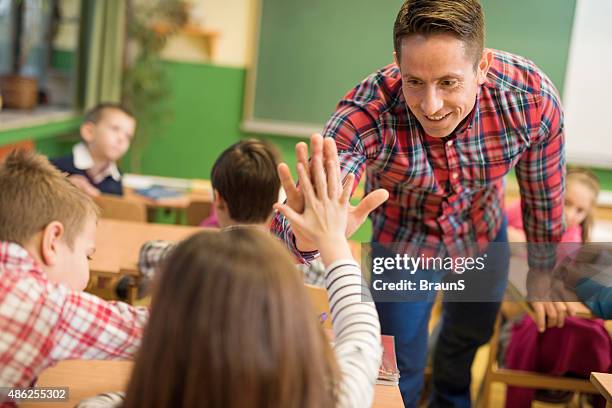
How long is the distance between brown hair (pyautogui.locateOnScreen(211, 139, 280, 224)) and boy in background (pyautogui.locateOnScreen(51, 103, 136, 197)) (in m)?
1.57

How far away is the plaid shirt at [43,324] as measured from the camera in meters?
1.11

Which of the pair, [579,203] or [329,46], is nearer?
[579,203]

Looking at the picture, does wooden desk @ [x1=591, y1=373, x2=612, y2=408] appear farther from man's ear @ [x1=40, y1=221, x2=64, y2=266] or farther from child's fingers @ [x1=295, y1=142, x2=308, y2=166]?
man's ear @ [x1=40, y1=221, x2=64, y2=266]

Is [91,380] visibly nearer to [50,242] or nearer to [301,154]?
[50,242]

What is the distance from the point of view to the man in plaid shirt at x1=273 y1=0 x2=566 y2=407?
1.55 meters

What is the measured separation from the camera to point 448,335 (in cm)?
229

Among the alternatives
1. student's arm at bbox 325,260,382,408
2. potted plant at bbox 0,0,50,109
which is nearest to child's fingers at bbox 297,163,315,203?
student's arm at bbox 325,260,382,408

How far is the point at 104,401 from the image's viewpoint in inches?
47.9

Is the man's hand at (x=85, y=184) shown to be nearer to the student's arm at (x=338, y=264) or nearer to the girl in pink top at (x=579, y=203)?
the girl in pink top at (x=579, y=203)

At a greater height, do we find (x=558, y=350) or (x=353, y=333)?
(x=353, y=333)

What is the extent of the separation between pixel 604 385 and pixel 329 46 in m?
4.02

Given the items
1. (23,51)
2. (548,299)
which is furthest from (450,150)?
(23,51)

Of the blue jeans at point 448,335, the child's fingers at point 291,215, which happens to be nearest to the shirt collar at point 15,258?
the child's fingers at point 291,215

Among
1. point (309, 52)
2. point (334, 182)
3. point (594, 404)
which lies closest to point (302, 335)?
point (334, 182)
